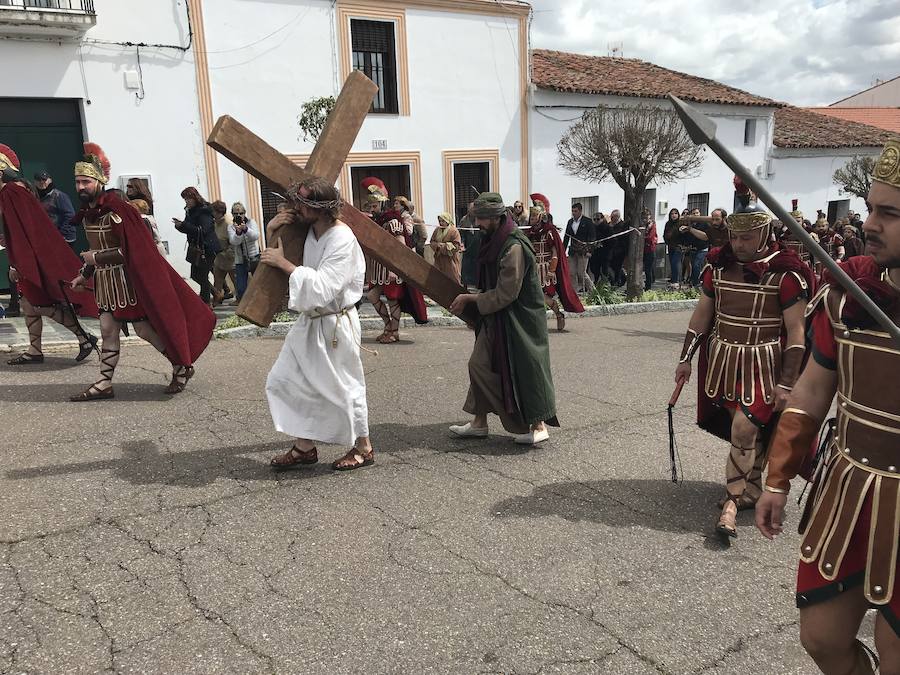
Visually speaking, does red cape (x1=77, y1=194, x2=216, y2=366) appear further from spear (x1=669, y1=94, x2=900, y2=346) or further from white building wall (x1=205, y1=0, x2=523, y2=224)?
white building wall (x1=205, y1=0, x2=523, y2=224)

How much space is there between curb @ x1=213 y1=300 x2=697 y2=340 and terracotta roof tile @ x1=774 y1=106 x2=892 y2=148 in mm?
13652

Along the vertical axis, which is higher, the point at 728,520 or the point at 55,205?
the point at 55,205

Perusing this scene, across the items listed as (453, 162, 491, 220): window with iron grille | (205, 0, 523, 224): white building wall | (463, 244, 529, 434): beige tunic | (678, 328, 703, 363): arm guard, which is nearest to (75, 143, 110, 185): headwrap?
(463, 244, 529, 434): beige tunic

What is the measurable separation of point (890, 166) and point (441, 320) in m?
9.36

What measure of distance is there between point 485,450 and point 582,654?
2.42m

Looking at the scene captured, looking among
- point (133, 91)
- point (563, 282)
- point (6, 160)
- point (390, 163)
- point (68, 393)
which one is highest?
point (133, 91)

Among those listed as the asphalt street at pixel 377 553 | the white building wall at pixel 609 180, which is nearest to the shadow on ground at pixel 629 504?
the asphalt street at pixel 377 553

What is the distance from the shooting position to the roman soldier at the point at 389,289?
29.9ft

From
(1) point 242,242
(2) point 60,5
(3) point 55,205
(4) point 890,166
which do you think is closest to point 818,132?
(1) point 242,242

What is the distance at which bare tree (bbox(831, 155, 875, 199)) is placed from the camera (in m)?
21.9

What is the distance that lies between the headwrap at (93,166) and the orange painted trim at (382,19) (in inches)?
384

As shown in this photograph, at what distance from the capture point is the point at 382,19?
1536 cm

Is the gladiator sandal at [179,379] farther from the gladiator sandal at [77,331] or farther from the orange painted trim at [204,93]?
the orange painted trim at [204,93]

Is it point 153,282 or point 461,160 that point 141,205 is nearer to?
point 153,282
